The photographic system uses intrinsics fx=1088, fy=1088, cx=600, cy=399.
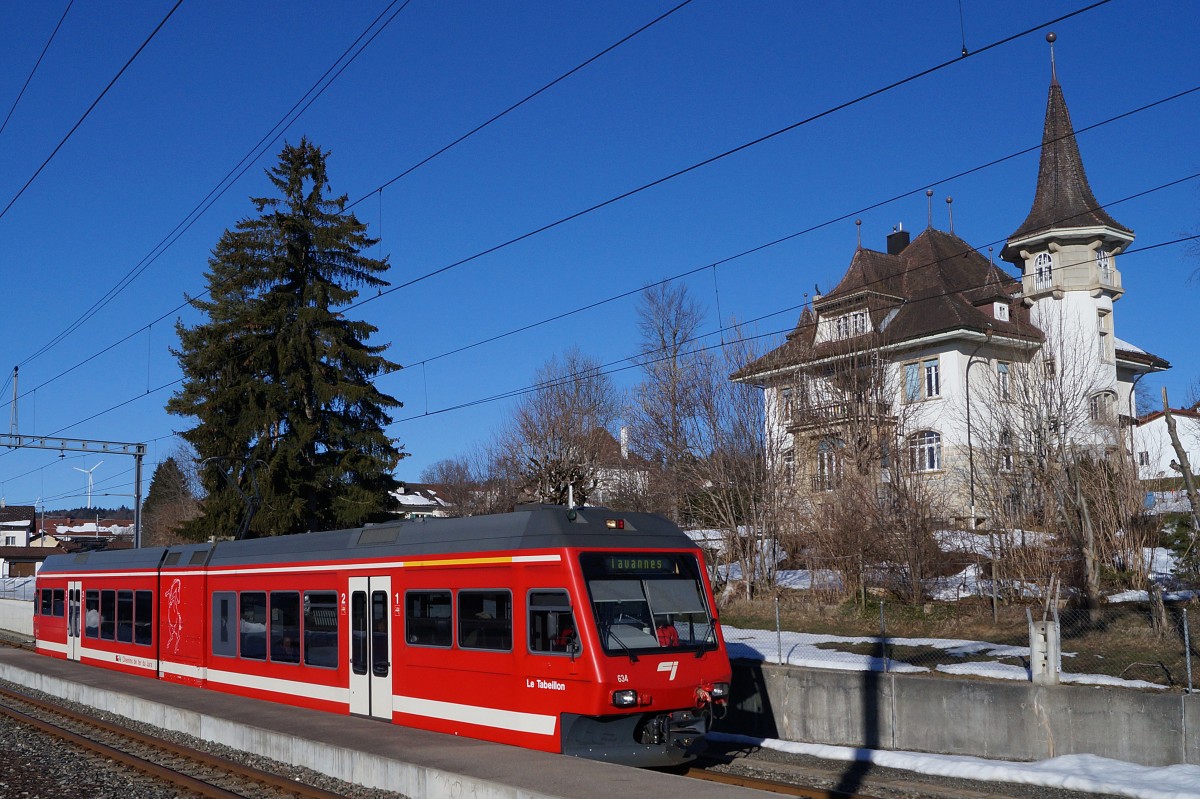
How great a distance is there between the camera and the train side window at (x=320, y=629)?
16.8 m

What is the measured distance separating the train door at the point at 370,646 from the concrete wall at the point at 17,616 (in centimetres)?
3542

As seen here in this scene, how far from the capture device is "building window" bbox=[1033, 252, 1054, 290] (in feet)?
150

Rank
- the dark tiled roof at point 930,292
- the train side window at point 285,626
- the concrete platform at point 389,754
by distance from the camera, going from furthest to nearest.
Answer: the dark tiled roof at point 930,292, the train side window at point 285,626, the concrete platform at point 389,754

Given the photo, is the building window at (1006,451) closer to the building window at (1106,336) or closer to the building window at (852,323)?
the building window at (852,323)

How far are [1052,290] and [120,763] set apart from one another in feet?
134

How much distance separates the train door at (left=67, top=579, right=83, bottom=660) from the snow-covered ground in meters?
21.7

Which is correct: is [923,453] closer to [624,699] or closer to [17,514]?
[624,699]

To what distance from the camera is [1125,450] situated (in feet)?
76.2

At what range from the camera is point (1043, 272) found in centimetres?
4597

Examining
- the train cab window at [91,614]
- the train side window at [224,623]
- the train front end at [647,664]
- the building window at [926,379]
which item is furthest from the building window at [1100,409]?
the train cab window at [91,614]

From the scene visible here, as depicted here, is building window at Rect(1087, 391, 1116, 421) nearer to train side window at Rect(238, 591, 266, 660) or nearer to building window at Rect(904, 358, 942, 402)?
building window at Rect(904, 358, 942, 402)

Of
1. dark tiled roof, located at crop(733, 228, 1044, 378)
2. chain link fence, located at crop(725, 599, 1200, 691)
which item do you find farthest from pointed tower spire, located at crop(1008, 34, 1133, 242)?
chain link fence, located at crop(725, 599, 1200, 691)

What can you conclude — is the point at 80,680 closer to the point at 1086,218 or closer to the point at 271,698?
the point at 271,698

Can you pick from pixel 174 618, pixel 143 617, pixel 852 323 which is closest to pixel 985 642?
pixel 174 618
